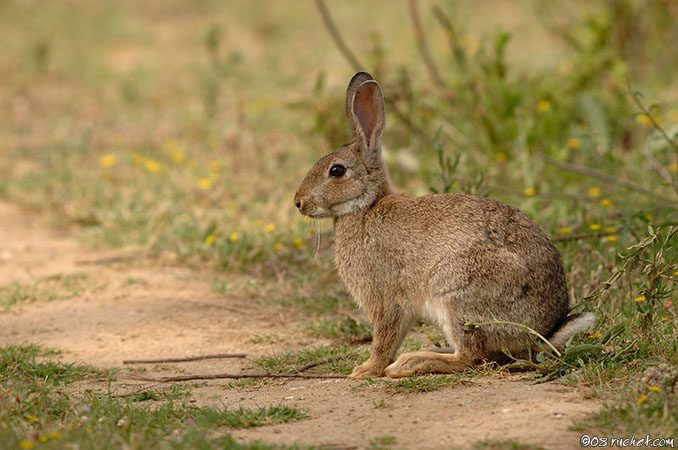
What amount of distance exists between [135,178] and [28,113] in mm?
3328

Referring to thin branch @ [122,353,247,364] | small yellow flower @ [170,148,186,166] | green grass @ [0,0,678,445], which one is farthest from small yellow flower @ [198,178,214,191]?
thin branch @ [122,353,247,364]

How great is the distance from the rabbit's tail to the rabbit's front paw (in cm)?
84

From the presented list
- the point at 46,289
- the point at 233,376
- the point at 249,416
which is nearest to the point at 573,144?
the point at 233,376

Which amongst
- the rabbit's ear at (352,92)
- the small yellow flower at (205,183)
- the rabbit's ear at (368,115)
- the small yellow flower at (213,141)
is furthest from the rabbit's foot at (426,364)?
the small yellow flower at (213,141)

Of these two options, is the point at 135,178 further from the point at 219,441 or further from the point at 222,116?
the point at 219,441

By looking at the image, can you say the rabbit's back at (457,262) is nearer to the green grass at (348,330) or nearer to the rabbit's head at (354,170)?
the rabbit's head at (354,170)

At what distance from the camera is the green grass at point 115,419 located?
3.05 meters

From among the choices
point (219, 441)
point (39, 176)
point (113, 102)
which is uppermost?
point (113, 102)

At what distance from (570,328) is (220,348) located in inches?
80.7

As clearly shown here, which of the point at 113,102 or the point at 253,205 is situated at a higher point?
the point at 113,102

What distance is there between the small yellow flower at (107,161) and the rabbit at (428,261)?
4.36 meters

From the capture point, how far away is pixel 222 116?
10180 mm

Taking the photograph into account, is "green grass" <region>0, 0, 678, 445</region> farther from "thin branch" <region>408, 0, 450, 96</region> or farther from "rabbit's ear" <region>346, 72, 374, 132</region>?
"rabbit's ear" <region>346, 72, 374, 132</region>

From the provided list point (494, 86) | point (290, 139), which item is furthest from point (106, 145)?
point (494, 86)
